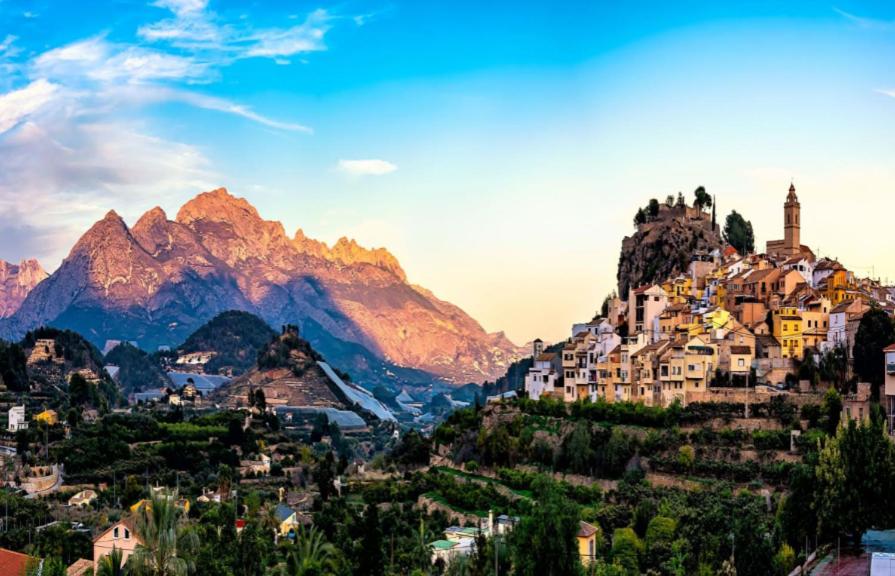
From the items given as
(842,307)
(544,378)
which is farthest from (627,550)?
(544,378)

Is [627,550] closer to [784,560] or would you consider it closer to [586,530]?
[586,530]

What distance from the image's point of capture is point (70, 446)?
76.4m

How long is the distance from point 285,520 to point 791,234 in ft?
118

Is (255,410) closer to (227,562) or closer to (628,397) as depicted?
(628,397)

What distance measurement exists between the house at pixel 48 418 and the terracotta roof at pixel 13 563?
3989 centimetres

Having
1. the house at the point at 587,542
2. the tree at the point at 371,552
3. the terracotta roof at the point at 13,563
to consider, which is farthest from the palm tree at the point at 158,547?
the house at the point at 587,542

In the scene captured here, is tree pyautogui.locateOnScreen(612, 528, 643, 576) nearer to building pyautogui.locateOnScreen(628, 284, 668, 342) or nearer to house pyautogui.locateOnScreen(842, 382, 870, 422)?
house pyautogui.locateOnScreen(842, 382, 870, 422)

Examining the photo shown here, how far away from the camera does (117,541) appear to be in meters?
44.3

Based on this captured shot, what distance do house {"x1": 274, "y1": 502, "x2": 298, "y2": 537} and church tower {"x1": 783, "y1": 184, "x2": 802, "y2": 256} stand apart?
33960 millimetres

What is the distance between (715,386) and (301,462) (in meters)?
35.9

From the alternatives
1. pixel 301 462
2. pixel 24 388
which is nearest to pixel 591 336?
pixel 301 462

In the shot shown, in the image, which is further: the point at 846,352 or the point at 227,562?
the point at 846,352

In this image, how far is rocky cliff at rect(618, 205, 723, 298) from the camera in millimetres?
79062

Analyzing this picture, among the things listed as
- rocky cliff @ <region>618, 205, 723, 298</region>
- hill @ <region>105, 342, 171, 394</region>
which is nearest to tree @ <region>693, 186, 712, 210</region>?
rocky cliff @ <region>618, 205, 723, 298</region>
